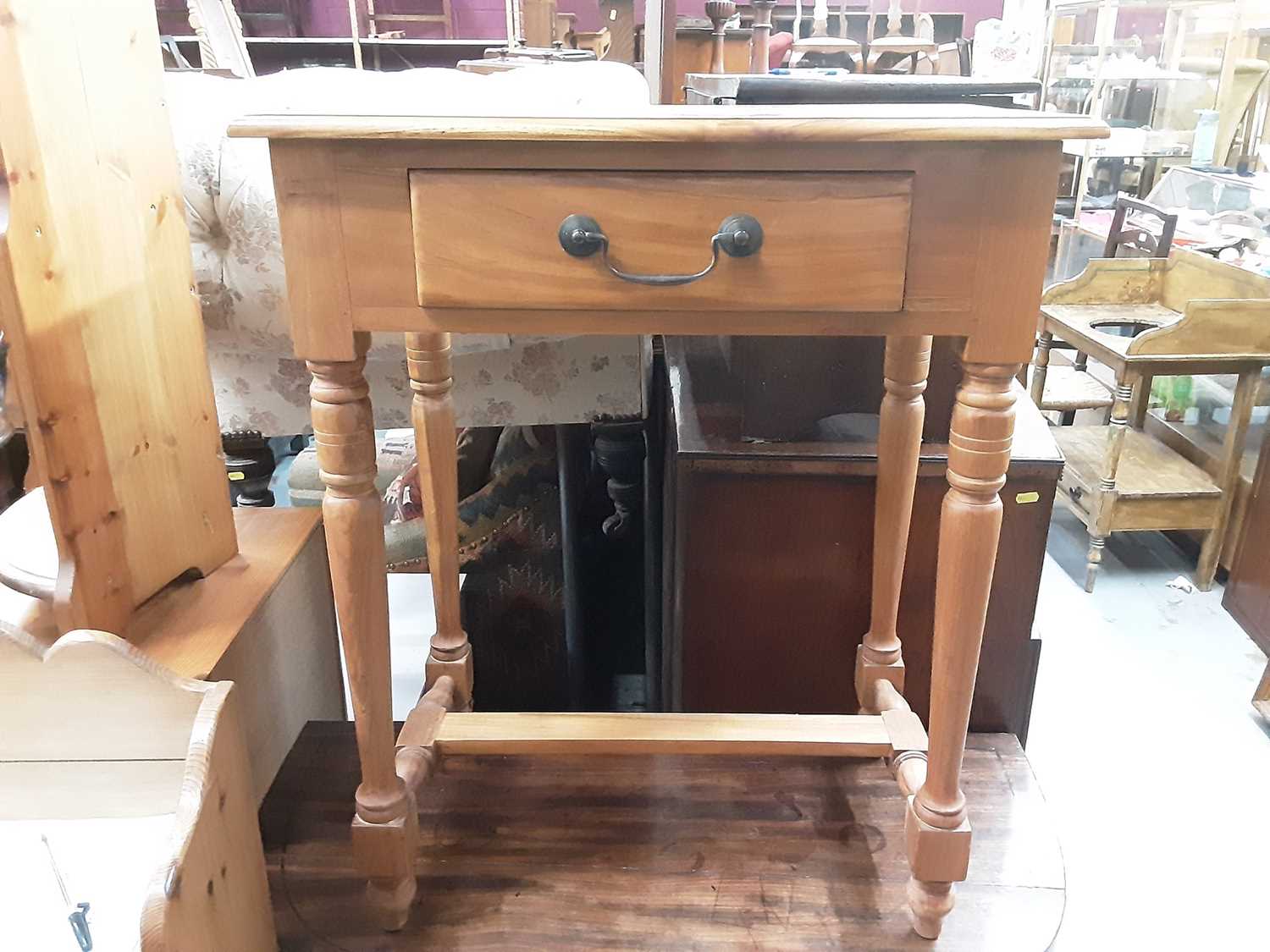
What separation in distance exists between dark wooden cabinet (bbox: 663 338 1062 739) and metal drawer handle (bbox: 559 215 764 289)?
0.38 meters

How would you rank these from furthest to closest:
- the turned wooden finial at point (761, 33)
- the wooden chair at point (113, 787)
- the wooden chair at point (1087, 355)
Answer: the wooden chair at point (1087, 355)
the turned wooden finial at point (761, 33)
the wooden chair at point (113, 787)

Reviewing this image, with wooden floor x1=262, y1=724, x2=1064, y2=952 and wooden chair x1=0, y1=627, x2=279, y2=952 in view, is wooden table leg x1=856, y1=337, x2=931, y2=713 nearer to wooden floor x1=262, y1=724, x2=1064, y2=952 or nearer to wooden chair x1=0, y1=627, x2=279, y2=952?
wooden floor x1=262, y1=724, x2=1064, y2=952

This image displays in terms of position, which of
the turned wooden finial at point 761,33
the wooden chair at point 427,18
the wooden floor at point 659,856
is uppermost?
the wooden chair at point 427,18

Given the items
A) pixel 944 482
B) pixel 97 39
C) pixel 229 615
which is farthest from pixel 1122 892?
pixel 97 39

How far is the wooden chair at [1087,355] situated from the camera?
2121mm

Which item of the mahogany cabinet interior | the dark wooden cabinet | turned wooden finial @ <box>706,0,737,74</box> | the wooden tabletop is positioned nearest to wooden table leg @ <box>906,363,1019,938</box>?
the mahogany cabinet interior

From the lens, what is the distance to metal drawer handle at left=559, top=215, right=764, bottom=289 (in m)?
0.59

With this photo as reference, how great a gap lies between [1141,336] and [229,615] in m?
1.58

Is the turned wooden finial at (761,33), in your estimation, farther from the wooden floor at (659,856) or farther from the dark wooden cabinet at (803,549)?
the wooden floor at (659,856)

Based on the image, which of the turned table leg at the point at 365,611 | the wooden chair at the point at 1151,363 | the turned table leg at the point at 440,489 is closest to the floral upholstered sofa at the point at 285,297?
the turned table leg at the point at 440,489

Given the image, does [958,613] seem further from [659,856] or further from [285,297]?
[285,297]

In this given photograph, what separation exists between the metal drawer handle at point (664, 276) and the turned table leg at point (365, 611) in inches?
6.4

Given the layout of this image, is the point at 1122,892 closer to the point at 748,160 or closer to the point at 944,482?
the point at 944,482

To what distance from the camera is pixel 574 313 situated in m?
0.63
